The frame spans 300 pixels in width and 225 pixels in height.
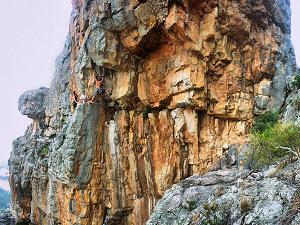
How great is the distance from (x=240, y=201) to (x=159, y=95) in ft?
42.1

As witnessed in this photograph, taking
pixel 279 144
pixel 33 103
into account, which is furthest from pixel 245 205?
pixel 33 103

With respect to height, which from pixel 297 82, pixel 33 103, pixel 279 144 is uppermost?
pixel 33 103

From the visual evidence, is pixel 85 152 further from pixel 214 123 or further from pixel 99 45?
pixel 214 123

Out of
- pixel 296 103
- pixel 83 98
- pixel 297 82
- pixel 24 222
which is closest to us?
pixel 296 103

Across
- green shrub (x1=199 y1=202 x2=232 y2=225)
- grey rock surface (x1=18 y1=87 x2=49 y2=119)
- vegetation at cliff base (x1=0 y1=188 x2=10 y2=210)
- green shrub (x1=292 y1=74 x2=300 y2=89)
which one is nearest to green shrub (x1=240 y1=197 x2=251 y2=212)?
green shrub (x1=199 y1=202 x2=232 y2=225)

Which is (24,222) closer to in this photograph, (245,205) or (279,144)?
(245,205)

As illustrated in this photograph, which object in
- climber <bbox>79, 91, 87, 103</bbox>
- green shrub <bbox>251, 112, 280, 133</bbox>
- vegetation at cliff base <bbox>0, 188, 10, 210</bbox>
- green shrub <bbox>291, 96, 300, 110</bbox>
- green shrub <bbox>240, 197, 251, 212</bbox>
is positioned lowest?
vegetation at cliff base <bbox>0, 188, 10, 210</bbox>

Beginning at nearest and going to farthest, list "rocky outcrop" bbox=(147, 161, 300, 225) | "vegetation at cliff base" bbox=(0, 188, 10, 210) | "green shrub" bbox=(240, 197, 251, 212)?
"rocky outcrop" bbox=(147, 161, 300, 225) < "green shrub" bbox=(240, 197, 251, 212) < "vegetation at cliff base" bbox=(0, 188, 10, 210)

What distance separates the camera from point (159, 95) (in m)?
18.3

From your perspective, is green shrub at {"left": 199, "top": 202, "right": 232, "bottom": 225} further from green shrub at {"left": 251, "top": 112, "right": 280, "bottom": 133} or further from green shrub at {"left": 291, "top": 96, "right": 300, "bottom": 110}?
green shrub at {"left": 291, "top": 96, "right": 300, "bottom": 110}

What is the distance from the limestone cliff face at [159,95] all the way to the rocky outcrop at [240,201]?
6.62m

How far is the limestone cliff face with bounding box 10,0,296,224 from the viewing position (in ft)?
53.4

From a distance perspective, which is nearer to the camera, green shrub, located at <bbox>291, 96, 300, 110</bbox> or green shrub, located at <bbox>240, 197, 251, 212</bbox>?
green shrub, located at <bbox>240, 197, 251, 212</bbox>

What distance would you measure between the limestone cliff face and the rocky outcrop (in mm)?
6623
